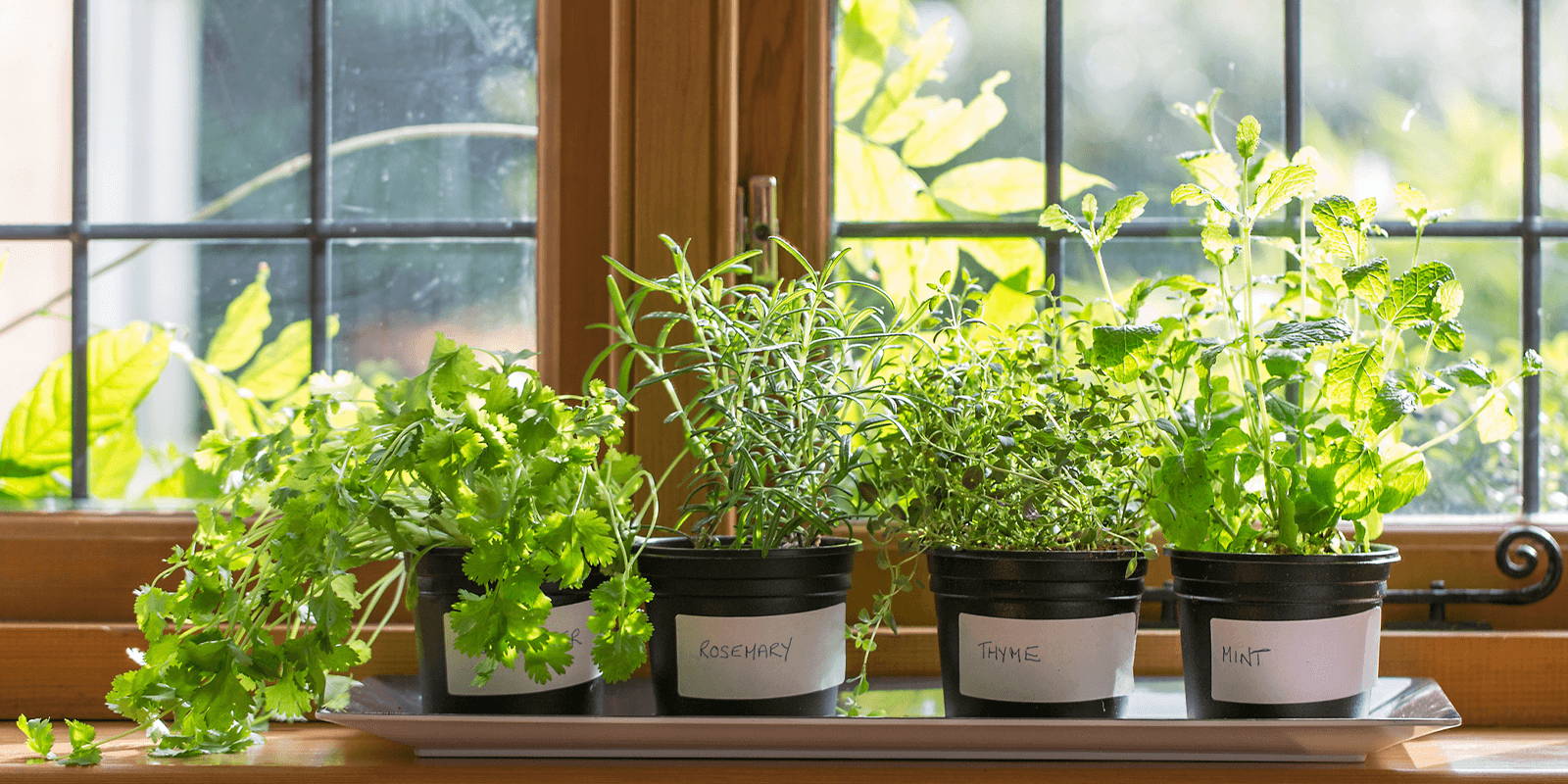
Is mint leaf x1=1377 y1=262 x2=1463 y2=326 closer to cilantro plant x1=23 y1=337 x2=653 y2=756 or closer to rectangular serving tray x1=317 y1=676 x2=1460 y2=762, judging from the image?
rectangular serving tray x1=317 y1=676 x2=1460 y2=762

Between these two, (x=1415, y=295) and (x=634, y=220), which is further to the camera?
(x=634, y=220)

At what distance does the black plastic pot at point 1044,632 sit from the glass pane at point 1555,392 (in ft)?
1.99

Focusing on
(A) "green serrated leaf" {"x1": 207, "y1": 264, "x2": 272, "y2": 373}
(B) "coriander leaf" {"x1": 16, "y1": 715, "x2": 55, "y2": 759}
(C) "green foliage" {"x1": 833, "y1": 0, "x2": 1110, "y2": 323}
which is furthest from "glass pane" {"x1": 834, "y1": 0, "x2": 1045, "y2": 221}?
(B) "coriander leaf" {"x1": 16, "y1": 715, "x2": 55, "y2": 759}

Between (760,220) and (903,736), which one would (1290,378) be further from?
(760,220)

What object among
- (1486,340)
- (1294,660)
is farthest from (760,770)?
(1486,340)

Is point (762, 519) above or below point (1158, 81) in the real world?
below

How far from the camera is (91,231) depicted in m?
1.24

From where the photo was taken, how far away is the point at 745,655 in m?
0.84

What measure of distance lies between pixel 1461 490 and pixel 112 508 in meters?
1.40

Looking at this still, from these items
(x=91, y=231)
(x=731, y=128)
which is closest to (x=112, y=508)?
(x=91, y=231)

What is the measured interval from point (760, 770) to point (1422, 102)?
950 mm

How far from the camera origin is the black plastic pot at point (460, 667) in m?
0.86

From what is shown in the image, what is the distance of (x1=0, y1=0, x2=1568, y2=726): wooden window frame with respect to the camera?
1.08 meters

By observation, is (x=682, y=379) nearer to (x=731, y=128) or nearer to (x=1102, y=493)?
(x=731, y=128)
